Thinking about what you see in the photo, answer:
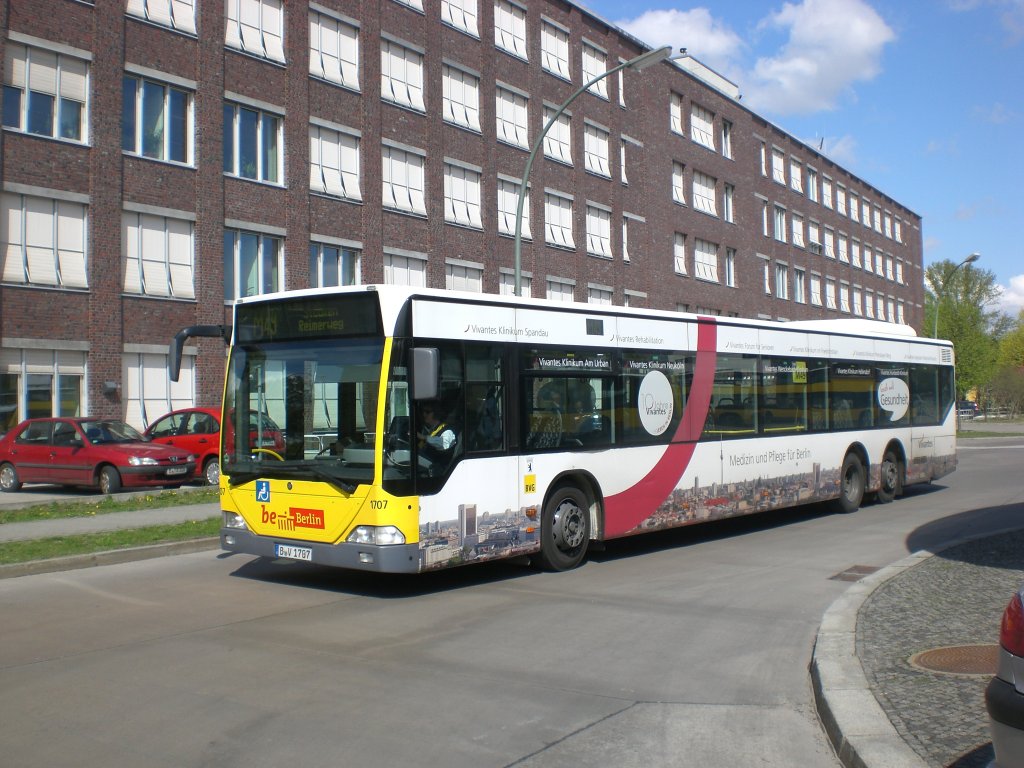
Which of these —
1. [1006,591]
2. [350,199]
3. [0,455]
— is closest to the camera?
[1006,591]

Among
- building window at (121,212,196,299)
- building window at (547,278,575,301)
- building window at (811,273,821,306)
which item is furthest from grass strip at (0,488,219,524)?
building window at (811,273,821,306)

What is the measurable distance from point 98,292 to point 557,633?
20.7 metres

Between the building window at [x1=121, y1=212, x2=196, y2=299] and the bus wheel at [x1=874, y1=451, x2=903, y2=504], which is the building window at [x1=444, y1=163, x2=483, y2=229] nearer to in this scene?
the building window at [x1=121, y1=212, x2=196, y2=299]

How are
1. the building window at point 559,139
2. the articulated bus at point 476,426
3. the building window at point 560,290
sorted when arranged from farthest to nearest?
1. the building window at point 559,139
2. the building window at point 560,290
3. the articulated bus at point 476,426

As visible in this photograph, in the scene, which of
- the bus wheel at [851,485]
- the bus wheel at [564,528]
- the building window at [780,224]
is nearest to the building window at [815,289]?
the building window at [780,224]

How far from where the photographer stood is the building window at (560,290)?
38.8 m

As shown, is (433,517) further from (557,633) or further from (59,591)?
(59,591)

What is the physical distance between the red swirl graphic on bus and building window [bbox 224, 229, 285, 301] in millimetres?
17812

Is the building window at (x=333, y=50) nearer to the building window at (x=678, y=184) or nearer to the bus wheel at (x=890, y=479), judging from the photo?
the building window at (x=678, y=184)

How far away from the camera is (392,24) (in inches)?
1286

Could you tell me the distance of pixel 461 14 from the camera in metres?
35.4

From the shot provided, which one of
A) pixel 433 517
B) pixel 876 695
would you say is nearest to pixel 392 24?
pixel 433 517

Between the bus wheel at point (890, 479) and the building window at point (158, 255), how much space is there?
1829 centimetres

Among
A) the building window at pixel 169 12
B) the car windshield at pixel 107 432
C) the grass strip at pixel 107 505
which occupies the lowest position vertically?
the grass strip at pixel 107 505
